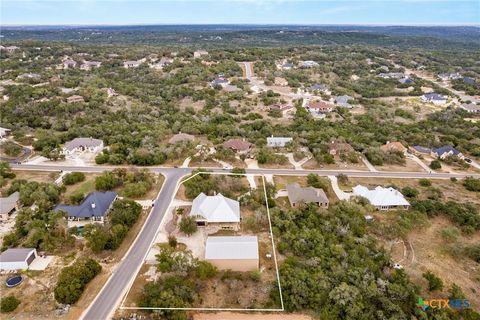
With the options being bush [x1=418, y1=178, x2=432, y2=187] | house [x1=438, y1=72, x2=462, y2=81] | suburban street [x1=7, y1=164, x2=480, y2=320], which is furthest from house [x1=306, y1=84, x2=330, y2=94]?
bush [x1=418, y1=178, x2=432, y2=187]

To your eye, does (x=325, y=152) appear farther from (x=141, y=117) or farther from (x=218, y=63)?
(x=218, y=63)

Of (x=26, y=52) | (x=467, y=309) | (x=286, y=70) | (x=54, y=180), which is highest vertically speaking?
(x=26, y=52)

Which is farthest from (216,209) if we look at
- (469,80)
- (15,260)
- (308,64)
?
(469,80)

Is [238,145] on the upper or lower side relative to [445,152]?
upper

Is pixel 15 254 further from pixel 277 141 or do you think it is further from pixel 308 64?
pixel 308 64

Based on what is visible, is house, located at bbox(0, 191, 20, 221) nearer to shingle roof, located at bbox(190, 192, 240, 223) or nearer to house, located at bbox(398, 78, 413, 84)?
shingle roof, located at bbox(190, 192, 240, 223)

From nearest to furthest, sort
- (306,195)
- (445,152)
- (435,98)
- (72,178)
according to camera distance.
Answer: (306,195) → (72,178) → (445,152) → (435,98)

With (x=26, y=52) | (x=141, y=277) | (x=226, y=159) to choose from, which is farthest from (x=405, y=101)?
(x=26, y=52)
